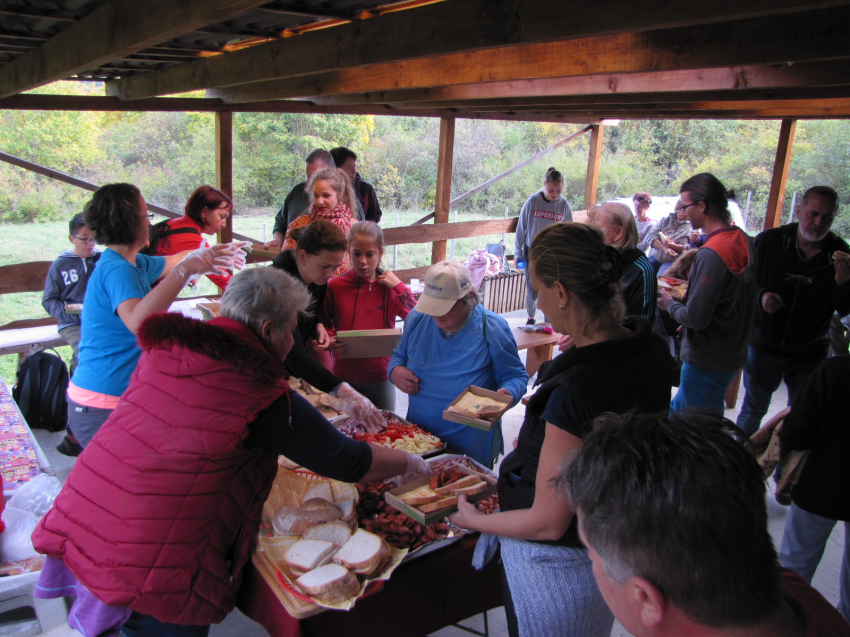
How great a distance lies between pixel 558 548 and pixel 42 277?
19.1ft

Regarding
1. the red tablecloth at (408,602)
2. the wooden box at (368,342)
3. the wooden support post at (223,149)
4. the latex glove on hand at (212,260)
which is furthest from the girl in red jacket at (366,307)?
the wooden support post at (223,149)

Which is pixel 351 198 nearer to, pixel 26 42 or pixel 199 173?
pixel 26 42

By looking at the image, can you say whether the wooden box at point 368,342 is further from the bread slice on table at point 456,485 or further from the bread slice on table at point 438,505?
the bread slice on table at point 438,505

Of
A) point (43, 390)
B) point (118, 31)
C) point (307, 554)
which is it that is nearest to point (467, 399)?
point (307, 554)

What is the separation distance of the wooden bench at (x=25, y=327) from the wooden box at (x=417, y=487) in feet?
13.4

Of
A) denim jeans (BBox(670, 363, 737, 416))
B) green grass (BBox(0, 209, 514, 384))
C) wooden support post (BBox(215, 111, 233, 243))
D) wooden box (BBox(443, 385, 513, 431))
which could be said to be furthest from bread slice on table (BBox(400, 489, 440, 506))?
green grass (BBox(0, 209, 514, 384))

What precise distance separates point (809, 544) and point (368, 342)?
2225 mm

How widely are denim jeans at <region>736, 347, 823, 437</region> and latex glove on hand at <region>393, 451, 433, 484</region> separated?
8.22ft

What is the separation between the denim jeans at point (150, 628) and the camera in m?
1.65

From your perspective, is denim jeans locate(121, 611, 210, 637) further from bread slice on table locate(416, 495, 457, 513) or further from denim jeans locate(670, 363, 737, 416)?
denim jeans locate(670, 363, 737, 416)

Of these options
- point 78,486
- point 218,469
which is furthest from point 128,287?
point 218,469

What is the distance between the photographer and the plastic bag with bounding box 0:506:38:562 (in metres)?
2.12

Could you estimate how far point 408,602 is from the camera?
1.87 m

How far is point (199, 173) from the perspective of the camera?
20.9 metres
